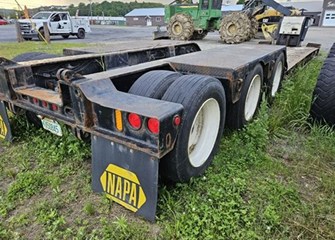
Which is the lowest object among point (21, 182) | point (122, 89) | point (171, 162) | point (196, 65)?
point (21, 182)

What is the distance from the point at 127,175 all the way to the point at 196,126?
0.90 meters

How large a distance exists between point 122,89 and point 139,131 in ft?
3.17

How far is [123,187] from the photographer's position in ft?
6.31

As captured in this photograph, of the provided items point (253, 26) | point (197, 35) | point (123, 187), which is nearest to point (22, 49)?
point (197, 35)

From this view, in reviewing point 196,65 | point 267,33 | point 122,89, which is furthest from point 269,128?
point 267,33

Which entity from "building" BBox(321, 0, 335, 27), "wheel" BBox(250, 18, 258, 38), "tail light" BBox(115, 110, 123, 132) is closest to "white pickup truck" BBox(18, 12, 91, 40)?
"wheel" BBox(250, 18, 258, 38)

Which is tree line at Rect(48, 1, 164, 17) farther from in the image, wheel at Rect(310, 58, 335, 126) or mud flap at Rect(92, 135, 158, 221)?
mud flap at Rect(92, 135, 158, 221)

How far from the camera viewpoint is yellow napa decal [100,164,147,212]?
1.84 m

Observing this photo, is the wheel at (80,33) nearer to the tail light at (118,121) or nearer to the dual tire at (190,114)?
the dual tire at (190,114)

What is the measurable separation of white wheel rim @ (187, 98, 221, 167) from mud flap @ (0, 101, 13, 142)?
1992 mm

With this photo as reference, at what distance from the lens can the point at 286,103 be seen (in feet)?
12.2

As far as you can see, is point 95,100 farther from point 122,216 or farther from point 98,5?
point 98,5

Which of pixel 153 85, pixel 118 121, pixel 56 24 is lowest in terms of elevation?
pixel 56 24

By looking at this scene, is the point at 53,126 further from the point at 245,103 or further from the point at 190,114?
the point at 245,103
